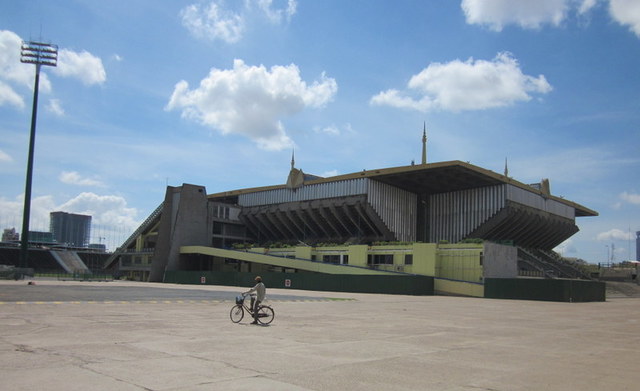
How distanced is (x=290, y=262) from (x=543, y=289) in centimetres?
3057

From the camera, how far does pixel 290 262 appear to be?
216 feet

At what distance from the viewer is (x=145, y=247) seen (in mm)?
93875

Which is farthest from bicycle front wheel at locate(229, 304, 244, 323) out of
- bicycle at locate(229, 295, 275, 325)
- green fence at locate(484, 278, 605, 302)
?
green fence at locate(484, 278, 605, 302)

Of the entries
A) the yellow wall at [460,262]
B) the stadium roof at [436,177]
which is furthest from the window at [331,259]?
the yellow wall at [460,262]

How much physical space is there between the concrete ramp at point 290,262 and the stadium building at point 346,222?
14 cm

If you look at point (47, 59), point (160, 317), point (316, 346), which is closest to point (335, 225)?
point (47, 59)

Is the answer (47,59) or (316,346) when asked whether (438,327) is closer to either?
(316,346)

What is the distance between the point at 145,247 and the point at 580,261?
7937 centimetres

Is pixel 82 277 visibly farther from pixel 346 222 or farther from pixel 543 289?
pixel 543 289

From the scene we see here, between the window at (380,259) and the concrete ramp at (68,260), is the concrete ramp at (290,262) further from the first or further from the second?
the concrete ramp at (68,260)

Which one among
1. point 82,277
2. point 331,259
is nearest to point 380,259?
point 331,259

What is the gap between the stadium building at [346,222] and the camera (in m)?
69.9

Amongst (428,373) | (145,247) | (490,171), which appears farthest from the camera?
(145,247)

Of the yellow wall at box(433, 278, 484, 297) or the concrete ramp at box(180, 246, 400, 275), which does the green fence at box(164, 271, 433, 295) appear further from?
the concrete ramp at box(180, 246, 400, 275)
